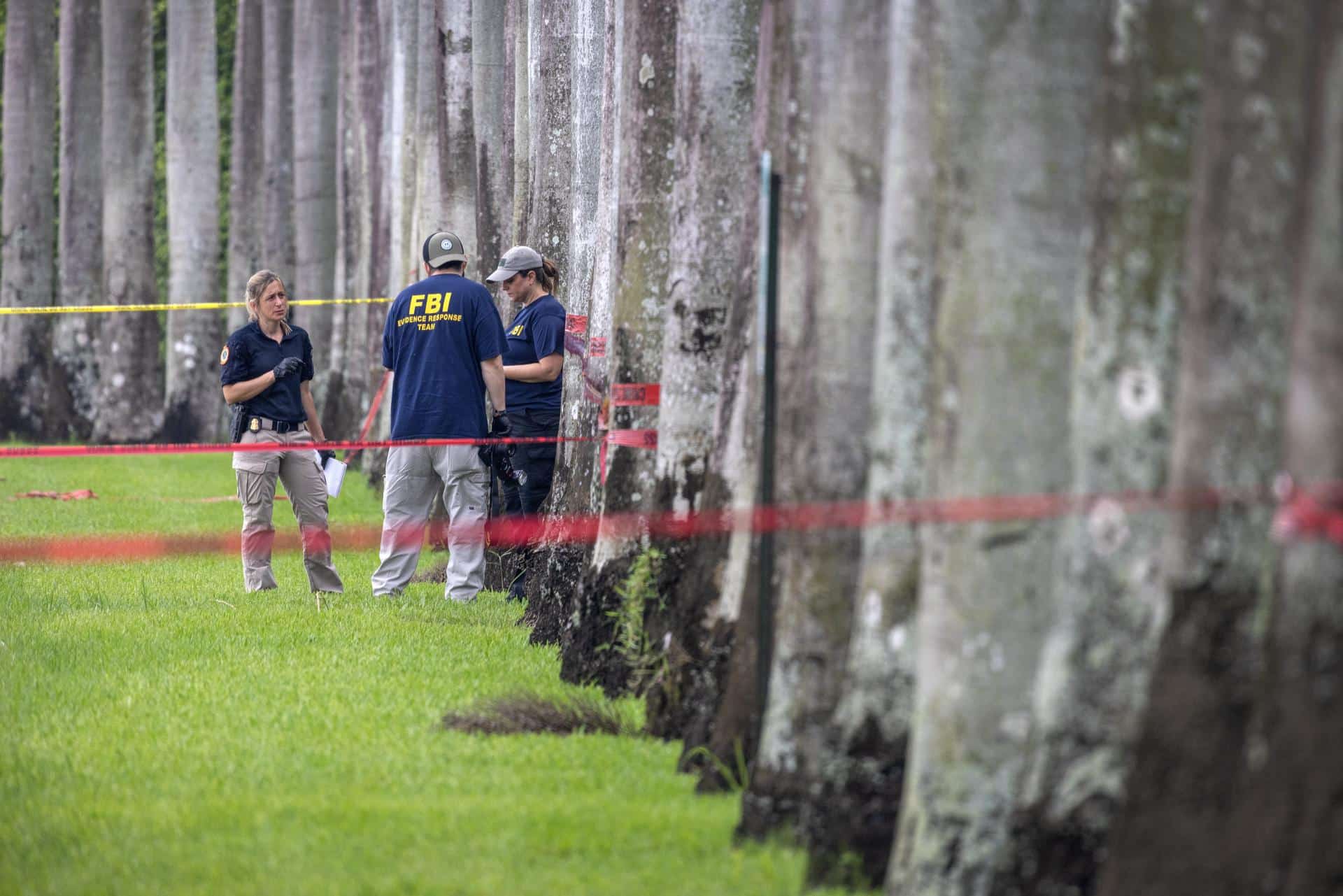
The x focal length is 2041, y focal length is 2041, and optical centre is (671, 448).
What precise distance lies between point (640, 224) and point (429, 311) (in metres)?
2.79

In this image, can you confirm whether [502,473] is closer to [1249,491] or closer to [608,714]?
[608,714]

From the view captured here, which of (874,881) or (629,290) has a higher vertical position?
(629,290)

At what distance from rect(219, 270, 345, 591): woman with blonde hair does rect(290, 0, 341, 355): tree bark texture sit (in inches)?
721

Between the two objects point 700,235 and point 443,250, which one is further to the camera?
point 443,250

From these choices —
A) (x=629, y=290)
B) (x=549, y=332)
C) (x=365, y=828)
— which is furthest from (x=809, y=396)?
(x=549, y=332)

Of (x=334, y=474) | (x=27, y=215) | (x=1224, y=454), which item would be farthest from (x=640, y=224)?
(x=27, y=215)

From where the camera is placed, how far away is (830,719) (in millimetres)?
6391

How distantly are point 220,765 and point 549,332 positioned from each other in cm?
571

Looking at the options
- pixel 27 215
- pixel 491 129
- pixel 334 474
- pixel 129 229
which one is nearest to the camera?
pixel 334 474

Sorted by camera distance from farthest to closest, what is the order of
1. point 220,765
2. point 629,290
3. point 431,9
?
point 431,9 → point 629,290 → point 220,765

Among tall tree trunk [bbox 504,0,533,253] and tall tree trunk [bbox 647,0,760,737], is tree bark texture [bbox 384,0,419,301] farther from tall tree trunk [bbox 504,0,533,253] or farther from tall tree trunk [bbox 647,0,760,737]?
tall tree trunk [bbox 647,0,760,737]

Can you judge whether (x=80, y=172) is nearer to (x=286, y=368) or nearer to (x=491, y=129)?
(x=491, y=129)

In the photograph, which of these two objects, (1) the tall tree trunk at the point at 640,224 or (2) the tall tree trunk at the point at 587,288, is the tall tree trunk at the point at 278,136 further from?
(1) the tall tree trunk at the point at 640,224

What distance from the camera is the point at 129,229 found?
32.0 metres
